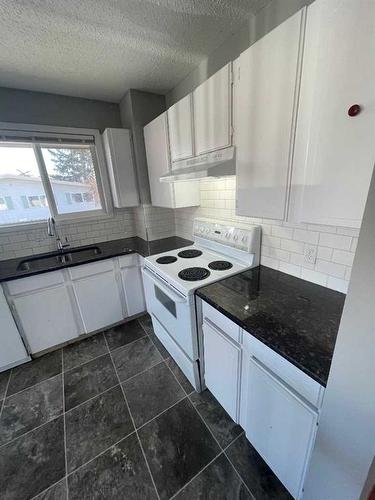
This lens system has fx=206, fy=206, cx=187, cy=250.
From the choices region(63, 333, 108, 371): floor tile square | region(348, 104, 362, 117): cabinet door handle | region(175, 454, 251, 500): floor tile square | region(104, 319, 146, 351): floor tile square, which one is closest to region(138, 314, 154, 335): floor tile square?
region(104, 319, 146, 351): floor tile square

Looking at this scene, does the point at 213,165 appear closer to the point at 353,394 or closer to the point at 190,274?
the point at 190,274

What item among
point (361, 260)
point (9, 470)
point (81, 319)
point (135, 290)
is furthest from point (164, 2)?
point (9, 470)

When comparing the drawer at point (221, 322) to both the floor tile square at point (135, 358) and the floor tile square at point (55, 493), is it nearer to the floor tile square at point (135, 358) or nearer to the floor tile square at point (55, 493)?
the floor tile square at point (135, 358)

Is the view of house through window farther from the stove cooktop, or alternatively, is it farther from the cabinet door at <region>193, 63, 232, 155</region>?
the cabinet door at <region>193, 63, 232, 155</region>

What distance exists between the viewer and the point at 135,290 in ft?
7.97

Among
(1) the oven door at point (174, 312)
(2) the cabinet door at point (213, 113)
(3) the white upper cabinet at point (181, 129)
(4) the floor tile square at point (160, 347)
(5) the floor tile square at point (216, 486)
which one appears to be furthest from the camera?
(4) the floor tile square at point (160, 347)

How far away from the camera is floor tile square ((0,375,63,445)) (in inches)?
57.1

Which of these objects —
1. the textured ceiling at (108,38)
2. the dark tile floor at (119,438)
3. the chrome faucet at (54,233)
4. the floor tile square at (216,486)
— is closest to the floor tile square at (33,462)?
the dark tile floor at (119,438)

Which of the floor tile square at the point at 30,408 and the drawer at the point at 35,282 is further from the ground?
the drawer at the point at 35,282

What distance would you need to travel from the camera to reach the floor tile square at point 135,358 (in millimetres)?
1864

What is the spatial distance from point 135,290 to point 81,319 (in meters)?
0.63

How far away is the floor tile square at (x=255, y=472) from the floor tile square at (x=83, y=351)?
4.72 feet

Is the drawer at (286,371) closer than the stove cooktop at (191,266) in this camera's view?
Yes

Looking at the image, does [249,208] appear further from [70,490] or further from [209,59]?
[70,490]
